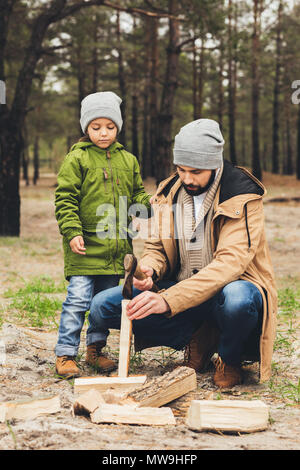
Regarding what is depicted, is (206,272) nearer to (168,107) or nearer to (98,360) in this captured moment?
(98,360)

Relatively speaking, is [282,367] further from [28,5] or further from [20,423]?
[28,5]

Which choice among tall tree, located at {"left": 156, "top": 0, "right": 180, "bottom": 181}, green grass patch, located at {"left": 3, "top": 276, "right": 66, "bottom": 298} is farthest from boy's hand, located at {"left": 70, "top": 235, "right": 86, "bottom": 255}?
tall tree, located at {"left": 156, "top": 0, "right": 180, "bottom": 181}

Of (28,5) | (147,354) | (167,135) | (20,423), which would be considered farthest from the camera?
(28,5)

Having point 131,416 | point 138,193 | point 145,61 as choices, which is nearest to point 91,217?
point 138,193

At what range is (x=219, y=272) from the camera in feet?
9.75

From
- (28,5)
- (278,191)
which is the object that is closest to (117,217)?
(28,5)

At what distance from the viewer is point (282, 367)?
3.50 m

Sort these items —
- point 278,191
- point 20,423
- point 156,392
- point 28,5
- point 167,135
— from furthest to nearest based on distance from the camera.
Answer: point 278,191 → point 28,5 → point 167,135 → point 156,392 → point 20,423

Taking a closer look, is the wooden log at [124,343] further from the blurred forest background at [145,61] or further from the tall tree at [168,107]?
the tall tree at [168,107]

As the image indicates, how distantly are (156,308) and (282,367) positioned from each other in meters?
1.13

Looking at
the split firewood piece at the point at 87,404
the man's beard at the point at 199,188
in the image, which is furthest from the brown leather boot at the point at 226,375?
the man's beard at the point at 199,188

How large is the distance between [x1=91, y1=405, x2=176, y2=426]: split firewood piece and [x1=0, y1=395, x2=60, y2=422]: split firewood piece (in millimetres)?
228

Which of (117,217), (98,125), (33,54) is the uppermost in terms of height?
(33,54)

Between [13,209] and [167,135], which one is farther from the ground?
[167,135]
